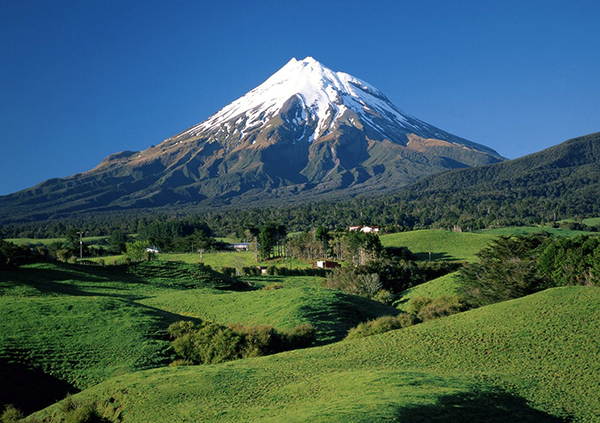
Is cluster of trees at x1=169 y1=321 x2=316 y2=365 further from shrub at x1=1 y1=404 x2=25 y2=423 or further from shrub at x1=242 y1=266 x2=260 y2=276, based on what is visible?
shrub at x1=242 y1=266 x2=260 y2=276

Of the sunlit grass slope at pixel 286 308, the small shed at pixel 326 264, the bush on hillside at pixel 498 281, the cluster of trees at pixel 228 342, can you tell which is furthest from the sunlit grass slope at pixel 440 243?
the cluster of trees at pixel 228 342

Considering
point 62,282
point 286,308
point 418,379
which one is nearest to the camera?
point 418,379

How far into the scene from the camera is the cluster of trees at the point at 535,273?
3722 cm

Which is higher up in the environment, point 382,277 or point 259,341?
point 259,341

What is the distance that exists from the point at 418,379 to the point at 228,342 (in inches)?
413

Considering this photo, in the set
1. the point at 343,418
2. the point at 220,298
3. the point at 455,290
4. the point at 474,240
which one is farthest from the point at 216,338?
the point at 474,240

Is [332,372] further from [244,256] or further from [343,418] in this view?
[244,256]

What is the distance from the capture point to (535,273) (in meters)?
39.6

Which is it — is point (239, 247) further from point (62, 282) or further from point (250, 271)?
point (62, 282)

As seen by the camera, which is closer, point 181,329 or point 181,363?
point 181,363

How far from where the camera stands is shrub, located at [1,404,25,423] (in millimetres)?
18922

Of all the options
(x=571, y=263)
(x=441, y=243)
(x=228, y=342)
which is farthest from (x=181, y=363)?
(x=441, y=243)

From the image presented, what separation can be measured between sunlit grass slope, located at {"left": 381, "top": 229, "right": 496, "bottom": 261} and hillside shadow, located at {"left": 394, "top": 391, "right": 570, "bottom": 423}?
60.1 m

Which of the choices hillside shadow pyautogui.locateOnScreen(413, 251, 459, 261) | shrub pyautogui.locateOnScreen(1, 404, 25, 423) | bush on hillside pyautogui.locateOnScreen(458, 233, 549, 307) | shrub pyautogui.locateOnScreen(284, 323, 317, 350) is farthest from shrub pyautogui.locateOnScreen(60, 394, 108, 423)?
hillside shadow pyautogui.locateOnScreen(413, 251, 459, 261)
